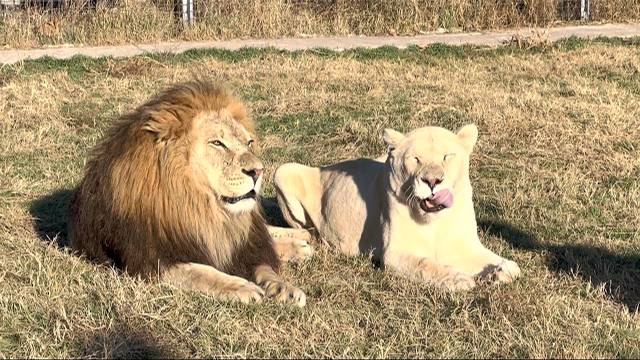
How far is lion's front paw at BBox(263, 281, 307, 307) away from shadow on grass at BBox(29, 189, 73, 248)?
4.17 feet

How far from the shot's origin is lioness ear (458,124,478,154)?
4215mm

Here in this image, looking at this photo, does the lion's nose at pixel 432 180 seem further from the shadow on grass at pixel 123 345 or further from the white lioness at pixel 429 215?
the shadow on grass at pixel 123 345

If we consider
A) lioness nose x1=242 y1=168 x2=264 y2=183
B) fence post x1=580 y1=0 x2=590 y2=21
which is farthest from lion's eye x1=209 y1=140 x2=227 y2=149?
fence post x1=580 y1=0 x2=590 y2=21

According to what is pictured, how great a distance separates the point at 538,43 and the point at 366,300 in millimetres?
7790

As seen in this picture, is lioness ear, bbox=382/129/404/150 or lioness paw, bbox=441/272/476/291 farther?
lioness ear, bbox=382/129/404/150

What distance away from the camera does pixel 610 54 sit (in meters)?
10.3

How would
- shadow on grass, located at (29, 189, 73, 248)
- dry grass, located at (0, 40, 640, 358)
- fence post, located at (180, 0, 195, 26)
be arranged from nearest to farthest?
1. dry grass, located at (0, 40, 640, 358)
2. shadow on grass, located at (29, 189, 73, 248)
3. fence post, located at (180, 0, 195, 26)

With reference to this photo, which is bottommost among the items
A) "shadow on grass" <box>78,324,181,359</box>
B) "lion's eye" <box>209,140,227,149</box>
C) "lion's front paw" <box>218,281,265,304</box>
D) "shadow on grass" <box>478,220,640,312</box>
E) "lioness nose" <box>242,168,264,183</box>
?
"shadow on grass" <box>478,220,640,312</box>

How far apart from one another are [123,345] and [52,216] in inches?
90.5

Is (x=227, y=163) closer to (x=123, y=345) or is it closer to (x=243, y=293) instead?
Result: (x=243, y=293)

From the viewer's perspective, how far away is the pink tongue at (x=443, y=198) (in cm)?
404

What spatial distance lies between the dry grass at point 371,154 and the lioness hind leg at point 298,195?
1.53ft

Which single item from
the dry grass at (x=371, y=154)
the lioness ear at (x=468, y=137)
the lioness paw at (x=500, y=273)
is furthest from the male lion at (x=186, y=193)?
the lioness ear at (x=468, y=137)

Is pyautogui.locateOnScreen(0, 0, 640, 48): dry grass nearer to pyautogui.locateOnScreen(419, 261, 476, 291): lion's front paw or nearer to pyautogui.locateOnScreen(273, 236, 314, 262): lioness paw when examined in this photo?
pyautogui.locateOnScreen(273, 236, 314, 262): lioness paw
